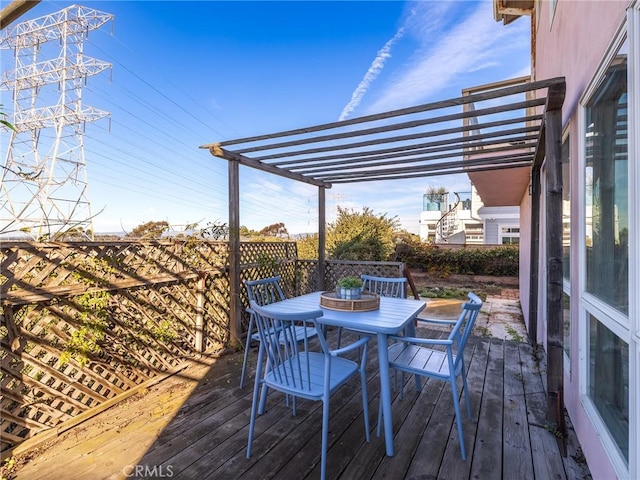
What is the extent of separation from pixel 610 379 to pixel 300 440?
1.68 meters

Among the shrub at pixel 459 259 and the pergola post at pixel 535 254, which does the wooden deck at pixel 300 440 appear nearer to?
the pergola post at pixel 535 254

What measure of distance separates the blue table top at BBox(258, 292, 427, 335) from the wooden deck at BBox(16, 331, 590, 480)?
27.8 inches

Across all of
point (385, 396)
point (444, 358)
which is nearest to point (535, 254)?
point (444, 358)

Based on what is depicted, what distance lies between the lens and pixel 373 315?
238cm

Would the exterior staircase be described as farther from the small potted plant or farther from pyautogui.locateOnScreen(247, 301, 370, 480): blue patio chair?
pyautogui.locateOnScreen(247, 301, 370, 480): blue patio chair

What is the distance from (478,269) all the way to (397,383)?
25.4 feet

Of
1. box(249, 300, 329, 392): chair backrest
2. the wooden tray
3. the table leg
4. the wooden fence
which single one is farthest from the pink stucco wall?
the wooden fence

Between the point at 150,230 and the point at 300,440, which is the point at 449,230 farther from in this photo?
the point at 300,440

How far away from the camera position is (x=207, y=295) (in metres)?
3.49

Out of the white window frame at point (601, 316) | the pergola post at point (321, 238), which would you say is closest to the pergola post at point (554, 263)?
the white window frame at point (601, 316)

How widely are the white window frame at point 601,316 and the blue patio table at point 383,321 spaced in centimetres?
100

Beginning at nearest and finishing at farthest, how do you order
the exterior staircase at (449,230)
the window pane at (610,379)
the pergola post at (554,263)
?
the window pane at (610,379), the pergola post at (554,263), the exterior staircase at (449,230)

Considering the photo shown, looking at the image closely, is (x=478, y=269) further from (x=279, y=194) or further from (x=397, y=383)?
(x=279, y=194)

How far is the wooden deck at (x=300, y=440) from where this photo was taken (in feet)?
5.71
